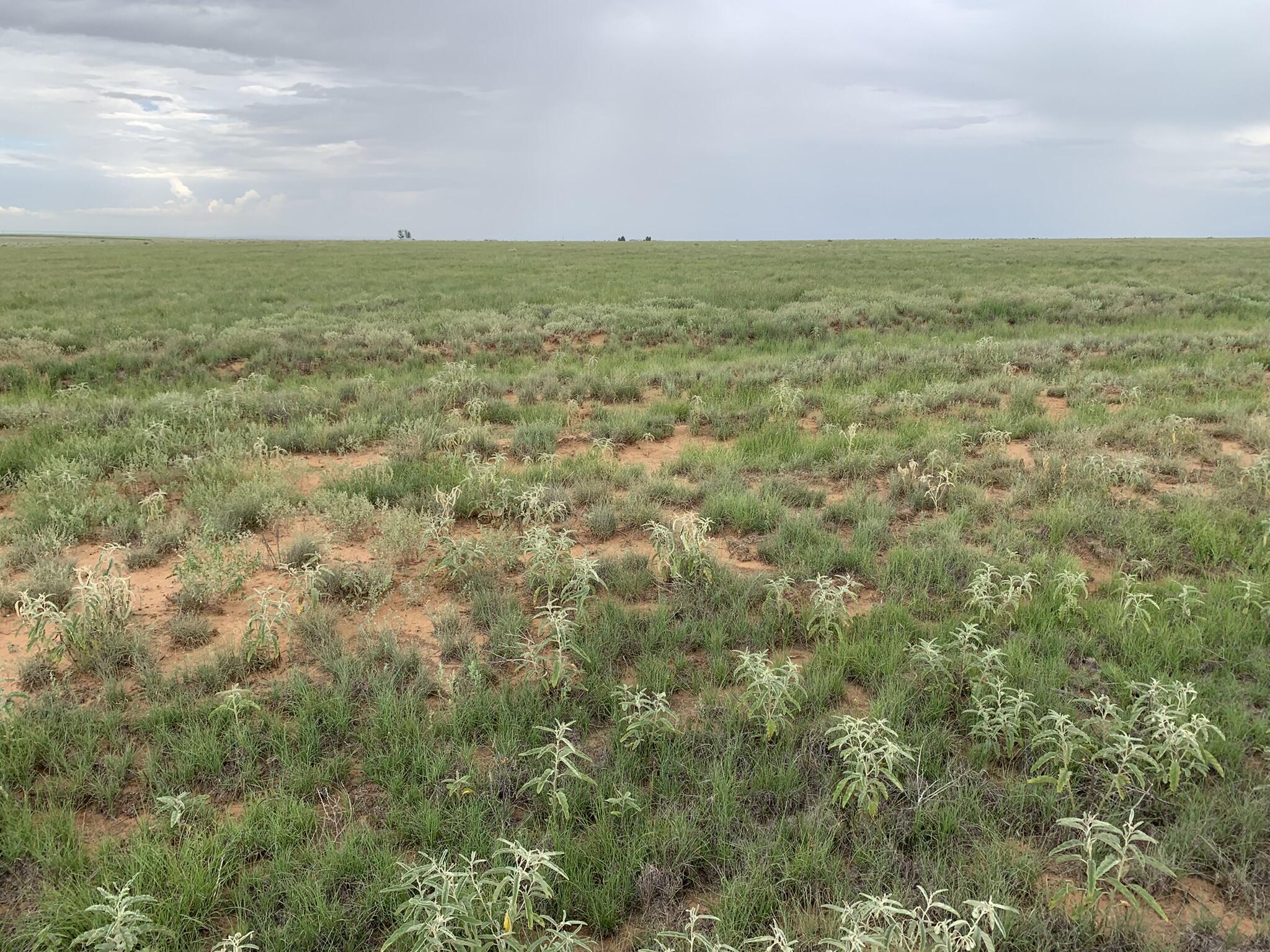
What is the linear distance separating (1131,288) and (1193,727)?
70.9 ft

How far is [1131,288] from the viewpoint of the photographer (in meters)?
20.2

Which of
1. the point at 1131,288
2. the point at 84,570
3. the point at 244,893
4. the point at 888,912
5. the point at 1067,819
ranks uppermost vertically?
the point at 1131,288

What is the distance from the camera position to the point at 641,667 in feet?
13.4

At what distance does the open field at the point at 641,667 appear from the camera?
272cm

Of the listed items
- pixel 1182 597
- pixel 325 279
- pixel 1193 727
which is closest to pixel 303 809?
pixel 1193 727

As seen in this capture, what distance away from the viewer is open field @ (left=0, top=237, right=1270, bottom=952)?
2.72 metres

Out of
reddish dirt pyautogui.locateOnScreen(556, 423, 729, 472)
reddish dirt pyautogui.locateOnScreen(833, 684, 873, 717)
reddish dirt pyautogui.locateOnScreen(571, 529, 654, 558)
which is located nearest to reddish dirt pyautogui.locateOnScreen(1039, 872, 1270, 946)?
reddish dirt pyautogui.locateOnScreen(833, 684, 873, 717)

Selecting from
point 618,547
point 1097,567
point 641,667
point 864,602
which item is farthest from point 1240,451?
point 641,667

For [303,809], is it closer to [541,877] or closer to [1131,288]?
[541,877]

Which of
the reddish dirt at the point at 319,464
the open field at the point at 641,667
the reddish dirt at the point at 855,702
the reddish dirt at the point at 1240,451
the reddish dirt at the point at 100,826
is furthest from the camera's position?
the reddish dirt at the point at 1240,451

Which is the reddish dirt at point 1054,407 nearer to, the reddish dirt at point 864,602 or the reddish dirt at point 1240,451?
the reddish dirt at point 1240,451

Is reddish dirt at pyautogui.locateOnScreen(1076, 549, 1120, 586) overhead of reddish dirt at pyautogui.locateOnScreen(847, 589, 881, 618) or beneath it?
overhead

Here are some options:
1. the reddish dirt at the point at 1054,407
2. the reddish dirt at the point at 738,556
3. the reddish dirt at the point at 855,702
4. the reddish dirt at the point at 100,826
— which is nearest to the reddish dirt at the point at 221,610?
the reddish dirt at the point at 100,826

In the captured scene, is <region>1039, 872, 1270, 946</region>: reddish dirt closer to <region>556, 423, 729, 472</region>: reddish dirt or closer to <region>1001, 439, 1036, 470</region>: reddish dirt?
<region>1001, 439, 1036, 470</region>: reddish dirt
